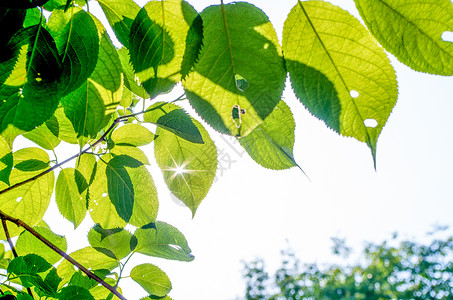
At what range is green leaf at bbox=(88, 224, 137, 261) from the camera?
795 mm

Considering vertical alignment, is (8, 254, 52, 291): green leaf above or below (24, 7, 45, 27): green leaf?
below

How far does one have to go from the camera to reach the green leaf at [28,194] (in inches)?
30.4

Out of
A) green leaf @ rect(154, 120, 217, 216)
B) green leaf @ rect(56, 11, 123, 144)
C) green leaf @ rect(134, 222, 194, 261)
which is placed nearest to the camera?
green leaf @ rect(56, 11, 123, 144)

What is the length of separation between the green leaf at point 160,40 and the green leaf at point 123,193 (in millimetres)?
302

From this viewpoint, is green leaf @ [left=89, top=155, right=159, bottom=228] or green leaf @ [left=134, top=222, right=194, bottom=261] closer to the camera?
green leaf @ [left=89, top=155, right=159, bottom=228]

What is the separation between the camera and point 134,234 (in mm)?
853

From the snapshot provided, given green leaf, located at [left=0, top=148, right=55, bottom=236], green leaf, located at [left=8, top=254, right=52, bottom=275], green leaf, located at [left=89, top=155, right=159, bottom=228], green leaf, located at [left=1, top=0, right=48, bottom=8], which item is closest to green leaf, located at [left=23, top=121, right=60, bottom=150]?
green leaf, located at [left=0, top=148, right=55, bottom=236]

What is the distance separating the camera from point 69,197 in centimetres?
79

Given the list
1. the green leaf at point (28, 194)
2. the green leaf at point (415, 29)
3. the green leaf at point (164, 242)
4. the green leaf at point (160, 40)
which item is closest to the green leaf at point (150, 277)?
the green leaf at point (164, 242)

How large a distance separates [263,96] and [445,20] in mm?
217

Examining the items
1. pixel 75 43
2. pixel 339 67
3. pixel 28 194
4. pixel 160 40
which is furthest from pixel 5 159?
pixel 339 67

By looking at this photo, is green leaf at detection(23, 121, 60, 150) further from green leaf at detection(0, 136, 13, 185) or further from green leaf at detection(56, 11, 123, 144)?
green leaf at detection(56, 11, 123, 144)

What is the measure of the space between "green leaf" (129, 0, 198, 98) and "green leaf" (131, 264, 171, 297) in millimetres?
587

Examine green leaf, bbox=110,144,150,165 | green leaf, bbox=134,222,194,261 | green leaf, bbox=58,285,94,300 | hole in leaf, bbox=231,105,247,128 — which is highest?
green leaf, bbox=110,144,150,165
